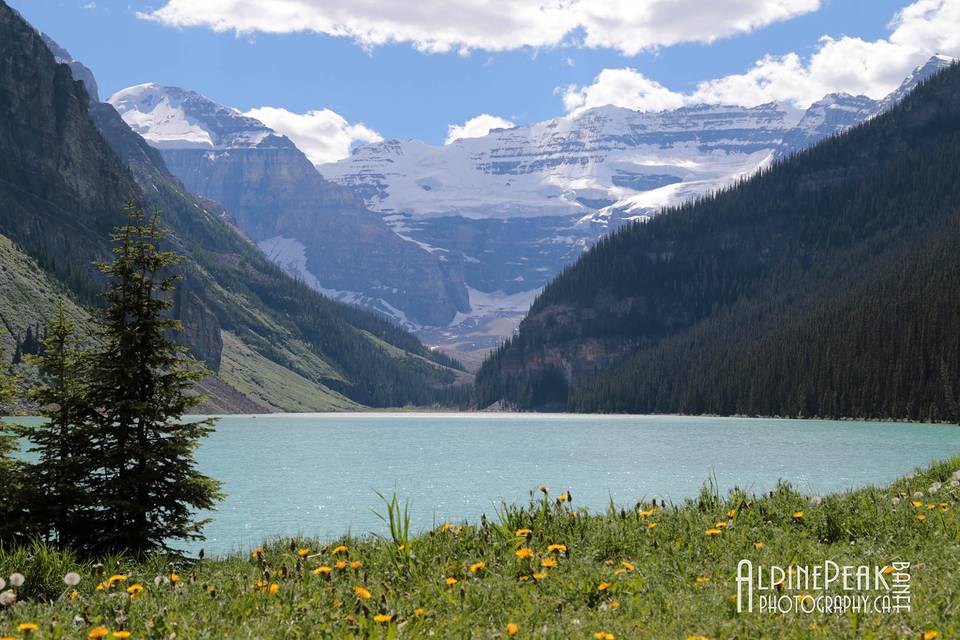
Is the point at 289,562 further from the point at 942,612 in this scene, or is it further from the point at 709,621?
the point at 942,612

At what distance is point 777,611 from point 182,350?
1485 cm

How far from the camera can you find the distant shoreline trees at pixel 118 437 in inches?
680

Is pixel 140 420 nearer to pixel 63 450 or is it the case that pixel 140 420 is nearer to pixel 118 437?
pixel 118 437

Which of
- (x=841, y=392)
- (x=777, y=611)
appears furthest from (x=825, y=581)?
(x=841, y=392)

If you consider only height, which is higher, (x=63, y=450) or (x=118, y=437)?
(x=118, y=437)

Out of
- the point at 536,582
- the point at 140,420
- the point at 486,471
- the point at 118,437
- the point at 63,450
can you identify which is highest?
the point at 140,420

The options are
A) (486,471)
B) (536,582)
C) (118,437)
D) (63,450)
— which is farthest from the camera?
(486,471)

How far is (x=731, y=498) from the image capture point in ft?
59.0

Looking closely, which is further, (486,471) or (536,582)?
(486,471)

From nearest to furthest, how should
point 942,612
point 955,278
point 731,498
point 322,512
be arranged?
point 942,612, point 731,498, point 322,512, point 955,278

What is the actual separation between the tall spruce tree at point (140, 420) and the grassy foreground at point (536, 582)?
2078mm

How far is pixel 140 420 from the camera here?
18656 millimetres

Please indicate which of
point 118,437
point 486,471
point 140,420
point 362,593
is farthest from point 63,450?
point 486,471

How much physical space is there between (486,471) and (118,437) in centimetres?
4596
